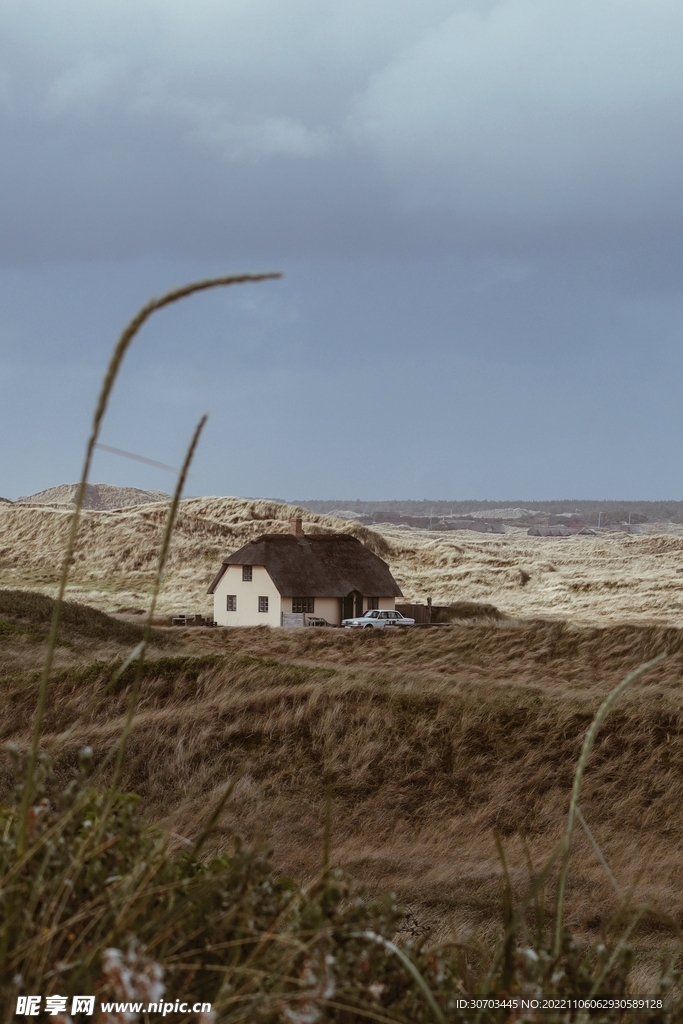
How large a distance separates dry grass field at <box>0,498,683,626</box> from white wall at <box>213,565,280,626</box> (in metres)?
8.65

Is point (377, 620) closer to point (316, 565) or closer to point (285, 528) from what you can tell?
point (316, 565)

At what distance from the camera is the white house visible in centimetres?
5031

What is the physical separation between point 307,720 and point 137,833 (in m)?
17.7

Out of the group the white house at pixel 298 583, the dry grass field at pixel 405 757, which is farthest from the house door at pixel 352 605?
the dry grass field at pixel 405 757

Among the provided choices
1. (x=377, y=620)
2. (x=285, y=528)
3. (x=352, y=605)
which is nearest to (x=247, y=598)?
(x=352, y=605)

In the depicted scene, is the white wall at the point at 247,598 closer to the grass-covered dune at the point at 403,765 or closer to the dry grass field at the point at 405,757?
the dry grass field at the point at 405,757

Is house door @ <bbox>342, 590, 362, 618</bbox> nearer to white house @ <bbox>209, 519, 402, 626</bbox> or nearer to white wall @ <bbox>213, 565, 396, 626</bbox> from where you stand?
white house @ <bbox>209, 519, 402, 626</bbox>

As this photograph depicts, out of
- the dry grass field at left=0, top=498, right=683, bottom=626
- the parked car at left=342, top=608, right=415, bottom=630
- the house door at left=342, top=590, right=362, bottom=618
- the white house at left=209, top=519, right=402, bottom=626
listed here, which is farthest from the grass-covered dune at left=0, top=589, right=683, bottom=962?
the dry grass field at left=0, top=498, right=683, bottom=626

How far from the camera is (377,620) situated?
159 ft

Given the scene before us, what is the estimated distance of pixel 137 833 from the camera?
2.59 meters

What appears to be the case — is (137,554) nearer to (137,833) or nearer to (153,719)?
(153,719)

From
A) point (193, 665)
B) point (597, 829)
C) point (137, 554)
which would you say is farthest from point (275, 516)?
point (597, 829)

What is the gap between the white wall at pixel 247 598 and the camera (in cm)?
5050

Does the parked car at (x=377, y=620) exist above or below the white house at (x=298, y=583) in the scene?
below
